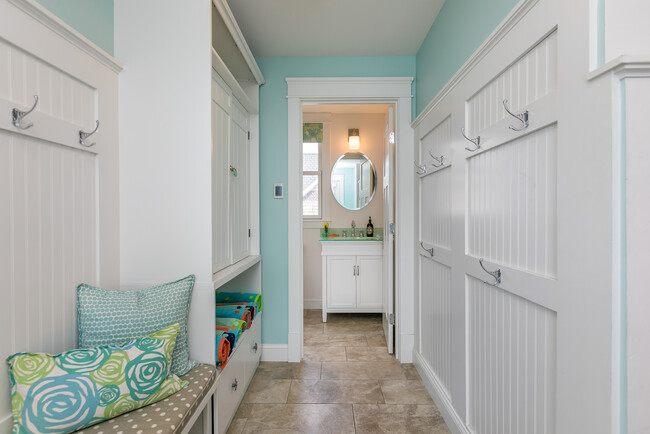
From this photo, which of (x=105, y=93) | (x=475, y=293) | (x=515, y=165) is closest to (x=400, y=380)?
(x=475, y=293)

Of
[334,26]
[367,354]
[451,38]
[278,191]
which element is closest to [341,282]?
[367,354]

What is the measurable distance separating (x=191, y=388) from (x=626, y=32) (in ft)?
5.63

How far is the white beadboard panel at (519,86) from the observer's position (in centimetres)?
105

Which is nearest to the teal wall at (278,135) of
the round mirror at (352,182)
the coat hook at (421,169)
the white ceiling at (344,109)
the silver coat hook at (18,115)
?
the coat hook at (421,169)

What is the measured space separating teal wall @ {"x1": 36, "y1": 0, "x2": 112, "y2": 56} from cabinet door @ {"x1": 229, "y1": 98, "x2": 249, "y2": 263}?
29.6 inches

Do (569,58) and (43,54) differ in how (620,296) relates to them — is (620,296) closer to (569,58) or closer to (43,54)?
(569,58)

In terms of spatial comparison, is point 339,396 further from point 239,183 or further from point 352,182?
point 352,182

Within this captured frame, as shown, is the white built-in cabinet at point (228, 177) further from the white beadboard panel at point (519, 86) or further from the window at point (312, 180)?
the window at point (312, 180)

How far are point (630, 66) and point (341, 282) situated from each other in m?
3.24

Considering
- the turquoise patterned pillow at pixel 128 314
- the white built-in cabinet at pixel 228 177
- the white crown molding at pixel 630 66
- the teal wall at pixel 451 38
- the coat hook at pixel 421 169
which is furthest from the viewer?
the coat hook at pixel 421 169

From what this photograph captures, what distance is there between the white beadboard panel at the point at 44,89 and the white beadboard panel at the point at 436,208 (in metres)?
1.73

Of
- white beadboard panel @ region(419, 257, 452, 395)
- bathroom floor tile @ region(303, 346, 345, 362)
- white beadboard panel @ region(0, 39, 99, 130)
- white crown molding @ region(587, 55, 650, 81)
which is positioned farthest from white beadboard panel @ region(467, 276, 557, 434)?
white beadboard panel @ region(0, 39, 99, 130)

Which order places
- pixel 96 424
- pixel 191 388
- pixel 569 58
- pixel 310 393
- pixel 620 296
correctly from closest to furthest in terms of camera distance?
pixel 620 296
pixel 569 58
pixel 96 424
pixel 191 388
pixel 310 393

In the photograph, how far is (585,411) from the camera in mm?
894
